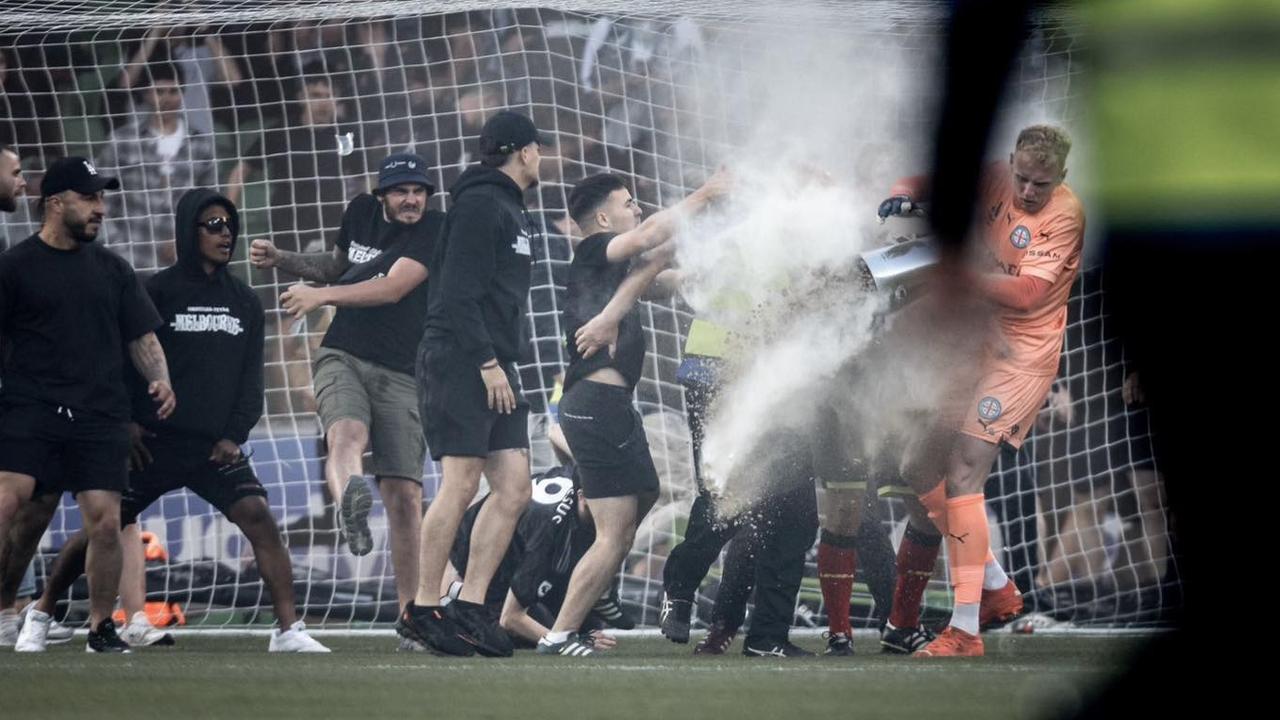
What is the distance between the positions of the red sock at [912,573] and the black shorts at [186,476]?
2.33 meters

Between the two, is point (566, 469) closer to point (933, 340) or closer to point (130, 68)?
point (933, 340)

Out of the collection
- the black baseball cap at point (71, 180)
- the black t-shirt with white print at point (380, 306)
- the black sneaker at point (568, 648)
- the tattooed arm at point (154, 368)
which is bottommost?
the black sneaker at point (568, 648)

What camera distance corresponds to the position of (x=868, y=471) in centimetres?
599

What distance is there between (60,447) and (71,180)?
91 cm

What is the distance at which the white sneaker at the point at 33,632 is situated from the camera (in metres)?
5.66

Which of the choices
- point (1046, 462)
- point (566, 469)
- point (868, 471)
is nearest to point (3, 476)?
point (566, 469)

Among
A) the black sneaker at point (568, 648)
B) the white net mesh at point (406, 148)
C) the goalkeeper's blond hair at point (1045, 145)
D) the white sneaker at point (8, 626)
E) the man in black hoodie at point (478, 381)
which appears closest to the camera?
the goalkeeper's blond hair at point (1045, 145)

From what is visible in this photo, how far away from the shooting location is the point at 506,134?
5.88 m

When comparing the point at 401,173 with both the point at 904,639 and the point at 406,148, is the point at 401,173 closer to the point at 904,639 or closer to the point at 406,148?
the point at 406,148

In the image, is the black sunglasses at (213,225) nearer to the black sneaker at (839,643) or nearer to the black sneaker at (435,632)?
the black sneaker at (435,632)

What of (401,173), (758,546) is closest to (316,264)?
(401,173)

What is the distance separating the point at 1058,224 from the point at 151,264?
16.2 feet

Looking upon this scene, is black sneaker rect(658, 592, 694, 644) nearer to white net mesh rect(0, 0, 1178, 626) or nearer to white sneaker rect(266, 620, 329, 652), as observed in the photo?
white sneaker rect(266, 620, 329, 652)

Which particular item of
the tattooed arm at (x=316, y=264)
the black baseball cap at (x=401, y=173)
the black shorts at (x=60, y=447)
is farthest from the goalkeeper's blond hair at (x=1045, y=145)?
the black shorts at (x=60, y=447)
